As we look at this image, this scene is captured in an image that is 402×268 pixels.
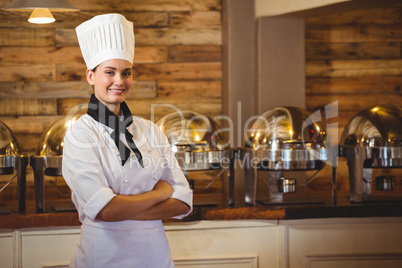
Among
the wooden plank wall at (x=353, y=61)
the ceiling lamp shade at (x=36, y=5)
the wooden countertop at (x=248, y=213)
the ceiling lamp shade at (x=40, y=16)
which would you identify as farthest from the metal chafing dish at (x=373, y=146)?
the ceiling lamp shade at (x=40, y=16)

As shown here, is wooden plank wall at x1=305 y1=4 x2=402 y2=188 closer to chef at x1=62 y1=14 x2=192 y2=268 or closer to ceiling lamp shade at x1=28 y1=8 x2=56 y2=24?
ceiling lamp shade at x1=28 y1=8 x2=56 y2=24

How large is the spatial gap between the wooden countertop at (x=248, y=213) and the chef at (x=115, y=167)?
0.79 metres

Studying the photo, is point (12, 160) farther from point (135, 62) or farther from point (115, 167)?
point (135, 62)

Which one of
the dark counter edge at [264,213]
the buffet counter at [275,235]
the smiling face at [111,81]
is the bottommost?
the buffet counter at [275,235]

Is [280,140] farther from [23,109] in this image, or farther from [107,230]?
[23,109]

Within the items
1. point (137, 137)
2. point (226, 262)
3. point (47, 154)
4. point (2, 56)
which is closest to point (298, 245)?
point (226, 262)

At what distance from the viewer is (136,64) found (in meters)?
3.93

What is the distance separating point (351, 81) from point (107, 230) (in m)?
2.87

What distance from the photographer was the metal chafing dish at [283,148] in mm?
3027

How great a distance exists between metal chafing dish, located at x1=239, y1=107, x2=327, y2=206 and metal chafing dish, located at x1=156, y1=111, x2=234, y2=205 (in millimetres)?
131

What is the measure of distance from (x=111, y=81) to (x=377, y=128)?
1838 mm

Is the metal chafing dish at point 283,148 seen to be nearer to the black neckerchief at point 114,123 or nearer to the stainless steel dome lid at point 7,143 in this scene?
the black neckerchief at point 114,123

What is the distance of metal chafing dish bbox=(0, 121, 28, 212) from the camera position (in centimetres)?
285

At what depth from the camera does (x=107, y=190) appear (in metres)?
1.87
